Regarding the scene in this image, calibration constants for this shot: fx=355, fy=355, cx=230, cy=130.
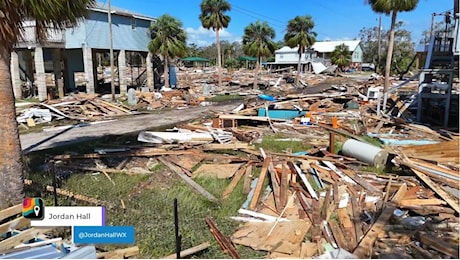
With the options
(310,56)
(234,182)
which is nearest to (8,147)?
(234,182)

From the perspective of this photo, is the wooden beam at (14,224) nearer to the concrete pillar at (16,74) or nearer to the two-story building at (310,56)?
the concrete pillar at (16,74)

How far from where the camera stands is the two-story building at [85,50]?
25.1 metres

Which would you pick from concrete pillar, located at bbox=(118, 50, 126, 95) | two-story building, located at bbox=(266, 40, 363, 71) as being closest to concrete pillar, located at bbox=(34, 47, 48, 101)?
concrete pillar, located at bbox=(118, 50, 126, 95)

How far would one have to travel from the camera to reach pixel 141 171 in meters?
9.69

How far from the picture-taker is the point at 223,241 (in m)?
5.97

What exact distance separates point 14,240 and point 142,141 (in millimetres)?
Result: 7774

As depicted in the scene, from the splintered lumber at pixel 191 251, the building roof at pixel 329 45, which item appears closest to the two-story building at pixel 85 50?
the splintered lumber at pixel 191 251

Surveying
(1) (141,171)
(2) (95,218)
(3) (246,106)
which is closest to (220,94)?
(3) (246,106)

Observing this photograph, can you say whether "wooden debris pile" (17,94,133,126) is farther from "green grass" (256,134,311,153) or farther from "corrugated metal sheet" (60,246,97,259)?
"corrugated metal sheet" (60,246,97,259)

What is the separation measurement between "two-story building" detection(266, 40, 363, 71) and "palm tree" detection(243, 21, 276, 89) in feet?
79.6

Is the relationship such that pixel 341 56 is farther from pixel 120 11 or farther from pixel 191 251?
pixel 191 251

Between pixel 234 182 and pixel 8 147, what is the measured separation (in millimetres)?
4908

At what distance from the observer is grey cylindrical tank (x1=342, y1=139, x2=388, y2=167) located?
9.89 meters

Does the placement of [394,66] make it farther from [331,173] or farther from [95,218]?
[95,218]
